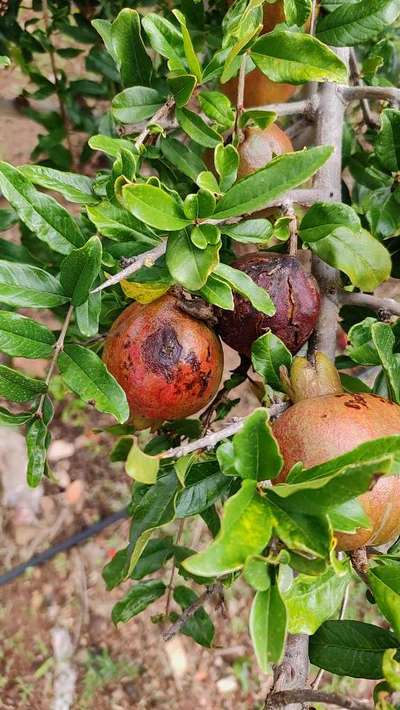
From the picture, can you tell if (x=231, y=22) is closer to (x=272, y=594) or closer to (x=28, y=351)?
(x=28, y=351)

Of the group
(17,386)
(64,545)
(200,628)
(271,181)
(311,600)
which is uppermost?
(271,181)

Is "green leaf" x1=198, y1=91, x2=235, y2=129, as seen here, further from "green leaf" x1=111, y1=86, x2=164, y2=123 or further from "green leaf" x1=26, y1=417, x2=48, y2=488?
"green leaf" x1=26, y1=417, x2=48, y2=488

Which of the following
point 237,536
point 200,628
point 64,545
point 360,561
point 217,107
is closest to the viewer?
point 237,536

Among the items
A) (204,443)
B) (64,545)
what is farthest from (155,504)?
(64,545)

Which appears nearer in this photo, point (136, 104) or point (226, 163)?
point (226, 163)

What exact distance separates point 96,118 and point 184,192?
23.5 inches

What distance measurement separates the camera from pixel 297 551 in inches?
20.6

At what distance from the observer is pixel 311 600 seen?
64cm

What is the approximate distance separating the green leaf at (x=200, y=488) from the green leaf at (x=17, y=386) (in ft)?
0.57

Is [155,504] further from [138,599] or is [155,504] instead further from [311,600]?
[138,599]

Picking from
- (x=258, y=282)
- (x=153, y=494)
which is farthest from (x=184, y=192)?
(x=153, y=494)

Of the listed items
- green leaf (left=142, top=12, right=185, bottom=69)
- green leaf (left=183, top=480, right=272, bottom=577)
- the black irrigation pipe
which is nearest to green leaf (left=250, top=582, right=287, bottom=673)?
green leaf (left=183, top=480, right=272, bottom=577)

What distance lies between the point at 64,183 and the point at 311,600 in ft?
1.50

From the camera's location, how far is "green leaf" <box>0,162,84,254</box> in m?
0.64
